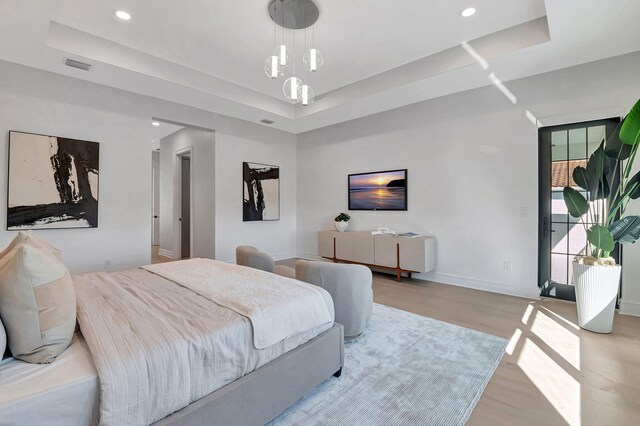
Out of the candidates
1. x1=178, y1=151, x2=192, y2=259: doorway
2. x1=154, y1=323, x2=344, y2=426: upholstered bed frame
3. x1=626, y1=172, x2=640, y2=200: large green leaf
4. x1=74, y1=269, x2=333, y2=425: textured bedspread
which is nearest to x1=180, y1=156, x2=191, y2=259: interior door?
x1=178, y1=151, x2=192, y2=259: doorway

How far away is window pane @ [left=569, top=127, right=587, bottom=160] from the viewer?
3.46 m

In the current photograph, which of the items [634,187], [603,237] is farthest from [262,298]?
[634,187]

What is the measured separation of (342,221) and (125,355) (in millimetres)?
4484

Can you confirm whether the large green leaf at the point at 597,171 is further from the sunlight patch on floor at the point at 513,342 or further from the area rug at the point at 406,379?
the area rug at the point at 406,379

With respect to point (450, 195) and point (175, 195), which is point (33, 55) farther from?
point (450, 195)

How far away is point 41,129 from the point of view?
137 inches

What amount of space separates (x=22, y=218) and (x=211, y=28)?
9.94ft

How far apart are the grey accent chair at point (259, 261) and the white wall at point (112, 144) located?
1.82 m

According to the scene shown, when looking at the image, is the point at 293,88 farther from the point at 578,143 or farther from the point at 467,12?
the point at 578,143

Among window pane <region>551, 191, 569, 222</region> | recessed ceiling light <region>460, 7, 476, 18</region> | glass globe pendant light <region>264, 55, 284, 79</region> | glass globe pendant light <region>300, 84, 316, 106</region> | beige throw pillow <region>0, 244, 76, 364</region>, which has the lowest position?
beige throw pillow <region>0, 244, 76, 364</region>

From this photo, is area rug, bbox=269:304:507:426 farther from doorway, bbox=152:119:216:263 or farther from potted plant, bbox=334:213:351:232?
doorway, bbox=152:119:216:263

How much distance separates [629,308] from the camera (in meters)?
3.11

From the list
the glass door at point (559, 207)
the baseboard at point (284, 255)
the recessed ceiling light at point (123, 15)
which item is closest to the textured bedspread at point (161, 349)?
the recessed ceiling light at point (123, 15)

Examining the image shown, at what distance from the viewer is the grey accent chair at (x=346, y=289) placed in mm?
2461
